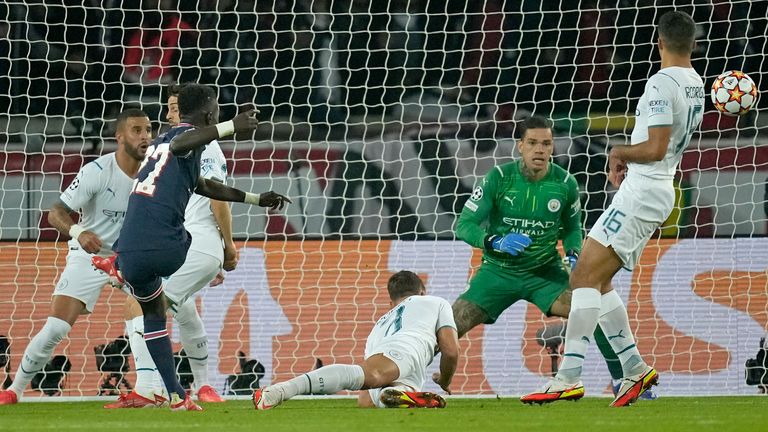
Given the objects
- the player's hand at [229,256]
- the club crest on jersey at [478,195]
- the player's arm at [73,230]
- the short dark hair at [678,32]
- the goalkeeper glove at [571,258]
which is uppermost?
the short dark hair at [678,32]

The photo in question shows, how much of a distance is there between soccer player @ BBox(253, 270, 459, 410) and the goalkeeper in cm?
65

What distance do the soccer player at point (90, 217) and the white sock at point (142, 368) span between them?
20.2 inches

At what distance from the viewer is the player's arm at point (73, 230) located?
6793 mm

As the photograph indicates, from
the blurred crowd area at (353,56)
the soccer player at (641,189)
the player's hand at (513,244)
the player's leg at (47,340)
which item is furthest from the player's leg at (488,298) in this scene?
the blurred crowd area at (353,56)

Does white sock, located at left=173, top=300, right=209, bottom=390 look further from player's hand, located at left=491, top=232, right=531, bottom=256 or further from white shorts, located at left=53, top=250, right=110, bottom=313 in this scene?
player's hand, located at left=491, top=232, right=531, bottom=256

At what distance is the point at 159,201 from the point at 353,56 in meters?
5.92

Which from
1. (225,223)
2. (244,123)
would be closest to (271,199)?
(244,123)

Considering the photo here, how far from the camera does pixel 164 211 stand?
600 centimetres

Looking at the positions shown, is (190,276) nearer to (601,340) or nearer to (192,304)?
(192,304)

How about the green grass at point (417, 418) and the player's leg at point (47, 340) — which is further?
the player's leg at point (47, 340)

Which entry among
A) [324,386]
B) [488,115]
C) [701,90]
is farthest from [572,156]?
[324,386]

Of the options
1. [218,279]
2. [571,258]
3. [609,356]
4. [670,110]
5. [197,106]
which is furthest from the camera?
[218,279]

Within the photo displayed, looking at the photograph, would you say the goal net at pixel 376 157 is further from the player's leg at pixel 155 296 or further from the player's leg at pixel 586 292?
the player's leg at pixel 155 296

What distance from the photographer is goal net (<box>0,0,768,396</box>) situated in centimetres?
904
